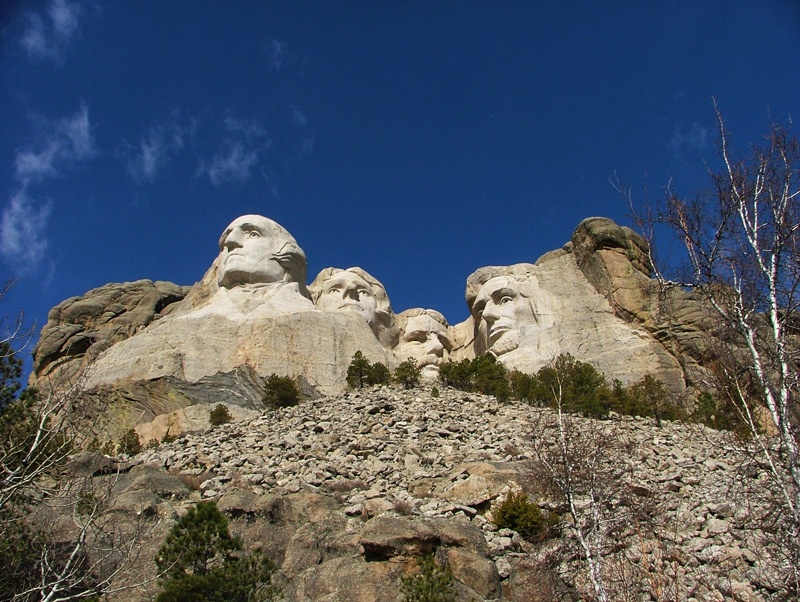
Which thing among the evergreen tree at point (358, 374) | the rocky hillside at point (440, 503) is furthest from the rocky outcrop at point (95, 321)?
the rocky hillside at point (440, 503)

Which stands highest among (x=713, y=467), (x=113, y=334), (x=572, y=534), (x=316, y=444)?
(x=113, y=334)

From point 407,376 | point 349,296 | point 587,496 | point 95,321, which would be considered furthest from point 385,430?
point 95,321

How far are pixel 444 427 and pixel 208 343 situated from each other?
1439 centimetres

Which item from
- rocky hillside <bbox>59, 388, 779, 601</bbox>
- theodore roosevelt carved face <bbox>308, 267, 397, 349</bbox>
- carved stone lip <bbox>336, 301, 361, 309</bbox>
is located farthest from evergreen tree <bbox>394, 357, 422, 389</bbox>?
carved stone lip <bbox>336, 301, 361, 309</bbox>

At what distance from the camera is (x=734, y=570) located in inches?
447

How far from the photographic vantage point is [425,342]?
4381 cm

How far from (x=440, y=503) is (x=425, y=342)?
2912cm

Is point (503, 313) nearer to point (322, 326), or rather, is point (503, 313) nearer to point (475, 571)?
point (322, 326)

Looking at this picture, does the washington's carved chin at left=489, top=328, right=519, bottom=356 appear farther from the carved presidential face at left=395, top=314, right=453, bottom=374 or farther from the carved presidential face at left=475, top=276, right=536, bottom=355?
the carved presidential face at left=395, top=314, right=453, bottom=374

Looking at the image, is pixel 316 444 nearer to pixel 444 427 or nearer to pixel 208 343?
pixel 444 427

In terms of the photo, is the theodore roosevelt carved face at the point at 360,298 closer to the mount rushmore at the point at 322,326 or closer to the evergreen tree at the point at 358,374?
the mount rushmore at the point at 322,326

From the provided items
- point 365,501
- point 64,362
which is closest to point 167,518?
point 365,501

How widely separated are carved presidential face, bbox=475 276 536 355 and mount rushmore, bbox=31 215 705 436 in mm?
58

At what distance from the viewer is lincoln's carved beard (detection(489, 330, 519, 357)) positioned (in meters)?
37.1
